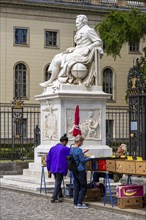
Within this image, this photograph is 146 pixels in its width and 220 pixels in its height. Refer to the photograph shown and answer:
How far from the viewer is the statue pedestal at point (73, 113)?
2406cm

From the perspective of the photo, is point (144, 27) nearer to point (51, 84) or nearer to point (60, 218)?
point (51, 84)

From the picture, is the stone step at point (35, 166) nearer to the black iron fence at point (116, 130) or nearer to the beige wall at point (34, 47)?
the black iron fence at point (116, 130)

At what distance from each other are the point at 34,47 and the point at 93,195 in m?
44.5

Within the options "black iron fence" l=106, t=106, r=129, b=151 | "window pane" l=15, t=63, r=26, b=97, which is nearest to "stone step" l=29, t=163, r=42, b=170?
"black iron fence" l=106, t=106, r=129, b=151

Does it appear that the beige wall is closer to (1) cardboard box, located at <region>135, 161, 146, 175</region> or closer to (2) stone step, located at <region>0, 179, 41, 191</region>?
(2) stone step, located at <region>0, 179, 41, 191</region>

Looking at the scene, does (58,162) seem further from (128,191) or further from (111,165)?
(128,191)

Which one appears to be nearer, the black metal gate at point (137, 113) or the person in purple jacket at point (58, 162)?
the person in purple jacket at point (58, 162)

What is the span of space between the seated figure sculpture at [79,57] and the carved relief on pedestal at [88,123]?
0.95 metres

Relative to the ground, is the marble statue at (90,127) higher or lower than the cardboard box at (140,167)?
higher

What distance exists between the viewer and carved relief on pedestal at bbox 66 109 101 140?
79.3 ft

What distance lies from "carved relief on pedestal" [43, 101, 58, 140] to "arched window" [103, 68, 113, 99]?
4153cm

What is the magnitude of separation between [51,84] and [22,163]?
6.50 metres

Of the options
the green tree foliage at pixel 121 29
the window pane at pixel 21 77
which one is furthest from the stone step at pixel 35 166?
the window pane at pixel 21 77

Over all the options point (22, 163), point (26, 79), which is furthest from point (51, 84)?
point (26, 79)
